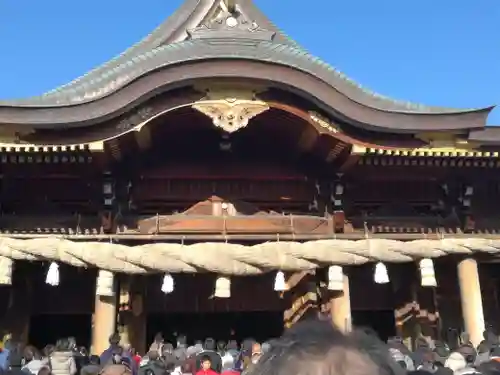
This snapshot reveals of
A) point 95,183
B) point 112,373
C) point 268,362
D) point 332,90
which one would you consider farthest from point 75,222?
point 268,362

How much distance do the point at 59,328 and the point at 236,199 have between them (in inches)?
160

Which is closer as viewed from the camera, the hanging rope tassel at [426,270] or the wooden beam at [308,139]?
the hanging rope tassel at [426,270]

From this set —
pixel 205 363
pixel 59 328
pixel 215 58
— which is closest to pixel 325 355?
pixel 205 363

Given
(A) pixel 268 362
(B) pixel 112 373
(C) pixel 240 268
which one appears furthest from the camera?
(C) pixel 240 268

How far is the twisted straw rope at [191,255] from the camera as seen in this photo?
738cm

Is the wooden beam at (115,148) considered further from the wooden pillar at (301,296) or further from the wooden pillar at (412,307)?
the wooden pillar at (412,307)

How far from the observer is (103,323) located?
7.36 m

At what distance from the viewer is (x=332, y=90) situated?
8.04 m

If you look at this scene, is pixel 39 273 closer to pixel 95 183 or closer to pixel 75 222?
pixel 75 222

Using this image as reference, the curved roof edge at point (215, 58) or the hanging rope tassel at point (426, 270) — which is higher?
the curved roof edge at point (215, 58)

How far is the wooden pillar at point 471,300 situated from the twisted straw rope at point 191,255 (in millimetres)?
1615

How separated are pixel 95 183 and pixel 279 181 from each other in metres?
2.88

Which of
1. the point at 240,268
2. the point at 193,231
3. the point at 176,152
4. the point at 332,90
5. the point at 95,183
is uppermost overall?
the point at 332,90

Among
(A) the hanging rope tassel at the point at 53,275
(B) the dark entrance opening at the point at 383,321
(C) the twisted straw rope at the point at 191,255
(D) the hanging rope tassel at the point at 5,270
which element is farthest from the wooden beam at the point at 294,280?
(D) the hanging rope tassel at the point at 5,270
